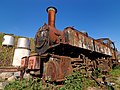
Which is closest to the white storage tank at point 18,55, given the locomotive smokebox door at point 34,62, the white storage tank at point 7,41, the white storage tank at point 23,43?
the white storage tank at point 23,43

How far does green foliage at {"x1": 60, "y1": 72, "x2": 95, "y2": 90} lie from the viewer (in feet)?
21.5

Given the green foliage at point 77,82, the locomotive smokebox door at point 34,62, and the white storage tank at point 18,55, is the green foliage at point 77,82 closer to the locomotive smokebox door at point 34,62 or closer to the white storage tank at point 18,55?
the locomotive smokebox door at point 34,62

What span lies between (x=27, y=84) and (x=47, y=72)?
128 cm

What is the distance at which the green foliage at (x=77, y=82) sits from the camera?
21.5 feet

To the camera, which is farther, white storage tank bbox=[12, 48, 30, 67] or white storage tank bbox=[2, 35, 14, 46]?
white storage tank bbox=[2, 35, 14, 46]

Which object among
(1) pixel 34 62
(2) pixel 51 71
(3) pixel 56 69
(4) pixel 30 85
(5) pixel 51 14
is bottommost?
(4) pixel 30 85

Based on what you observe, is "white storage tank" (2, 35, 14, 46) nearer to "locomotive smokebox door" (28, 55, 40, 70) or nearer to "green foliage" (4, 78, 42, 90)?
"green foliage" (4, 78, 42, 90)

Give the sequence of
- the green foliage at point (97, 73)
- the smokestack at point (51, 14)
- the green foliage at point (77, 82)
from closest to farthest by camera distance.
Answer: the green foliage at point (77, 82) < the smokestack at point (51, 14) < the green foliage at point (97, 73)

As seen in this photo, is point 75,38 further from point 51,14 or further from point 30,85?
point 30,85

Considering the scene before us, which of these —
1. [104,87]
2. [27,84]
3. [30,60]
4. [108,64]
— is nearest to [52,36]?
[30,60]

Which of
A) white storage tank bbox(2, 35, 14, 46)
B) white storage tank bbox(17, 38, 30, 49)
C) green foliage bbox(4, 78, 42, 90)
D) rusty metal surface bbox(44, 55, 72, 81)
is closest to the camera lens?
green foliage bbox(4, 78, 42, 90)

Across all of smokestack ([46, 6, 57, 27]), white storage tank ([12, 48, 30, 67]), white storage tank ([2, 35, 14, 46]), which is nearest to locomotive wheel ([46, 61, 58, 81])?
smokestack ([46, 6, 57, 27])

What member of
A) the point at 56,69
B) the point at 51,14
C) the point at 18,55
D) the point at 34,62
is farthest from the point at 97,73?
the point at 18,55

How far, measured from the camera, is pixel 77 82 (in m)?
6.97
